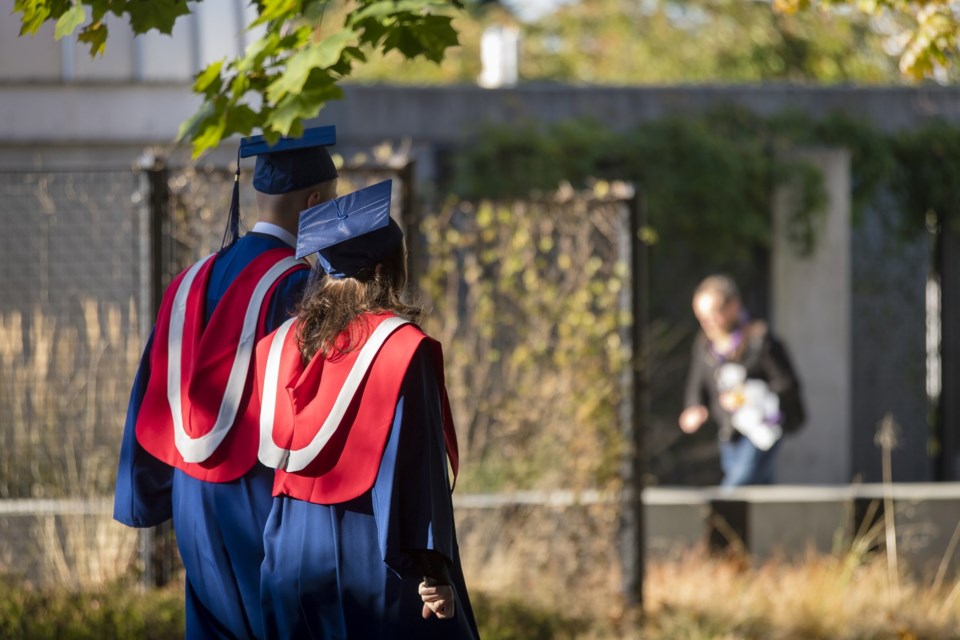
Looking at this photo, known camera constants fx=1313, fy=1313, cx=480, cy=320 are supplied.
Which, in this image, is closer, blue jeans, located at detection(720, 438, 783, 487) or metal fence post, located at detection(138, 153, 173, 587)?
metal fence post, located at detection(138, 153, 173, 587)

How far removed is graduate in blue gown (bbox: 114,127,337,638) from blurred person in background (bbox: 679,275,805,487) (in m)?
4.47

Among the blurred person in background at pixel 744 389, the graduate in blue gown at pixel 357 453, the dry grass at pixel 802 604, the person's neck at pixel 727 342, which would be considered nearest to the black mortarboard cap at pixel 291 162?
the graduate in blue gown at pixel 357 453

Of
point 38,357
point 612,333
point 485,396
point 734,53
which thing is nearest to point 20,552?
point 38,357

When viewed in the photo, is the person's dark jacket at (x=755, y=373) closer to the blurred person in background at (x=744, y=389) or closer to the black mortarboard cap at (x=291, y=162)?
the blurred person in background at (x=744, y=389)

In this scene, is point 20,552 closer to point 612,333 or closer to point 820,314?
point 612,333

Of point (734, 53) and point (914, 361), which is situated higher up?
point (734, 53)

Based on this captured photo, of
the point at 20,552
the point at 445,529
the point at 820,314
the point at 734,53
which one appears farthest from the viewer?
the point at 734,53

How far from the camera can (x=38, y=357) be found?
6.15m

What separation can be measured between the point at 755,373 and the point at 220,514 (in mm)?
4970

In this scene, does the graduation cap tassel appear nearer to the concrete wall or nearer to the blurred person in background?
the blurred person in background

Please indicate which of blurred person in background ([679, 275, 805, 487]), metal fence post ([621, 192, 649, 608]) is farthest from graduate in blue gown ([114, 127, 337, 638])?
blurred person in background ([679, 275, 805, 487])

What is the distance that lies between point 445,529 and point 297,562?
1.29 ft

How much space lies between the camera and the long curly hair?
3.13 meters

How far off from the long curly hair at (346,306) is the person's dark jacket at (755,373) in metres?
4.85
